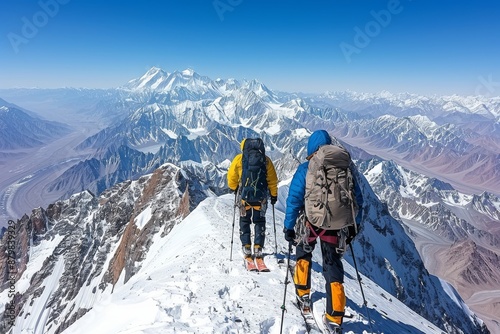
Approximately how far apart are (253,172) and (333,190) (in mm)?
4780

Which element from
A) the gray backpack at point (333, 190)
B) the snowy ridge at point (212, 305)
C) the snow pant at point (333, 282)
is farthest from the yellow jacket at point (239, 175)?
the gray backpack at point (333, 190)

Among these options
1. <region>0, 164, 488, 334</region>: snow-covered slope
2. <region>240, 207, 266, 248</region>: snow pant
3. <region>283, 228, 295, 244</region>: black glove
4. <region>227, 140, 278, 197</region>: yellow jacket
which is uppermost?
<region>227, 140, 278, 197</region>: yellow jacket

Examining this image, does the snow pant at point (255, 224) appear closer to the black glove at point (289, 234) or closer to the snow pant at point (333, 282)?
the black glove at point (289, 234)

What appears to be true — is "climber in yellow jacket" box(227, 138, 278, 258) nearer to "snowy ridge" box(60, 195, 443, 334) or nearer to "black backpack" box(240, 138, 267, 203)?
"black backpack" box(240, 138, 267, 203)

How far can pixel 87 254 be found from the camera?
92.8 metres

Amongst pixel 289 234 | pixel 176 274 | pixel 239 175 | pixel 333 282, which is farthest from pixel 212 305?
pixel 239 175

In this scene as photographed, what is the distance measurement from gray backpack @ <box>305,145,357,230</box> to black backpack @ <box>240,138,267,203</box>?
4.38 metres

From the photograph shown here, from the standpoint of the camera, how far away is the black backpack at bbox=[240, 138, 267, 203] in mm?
11023

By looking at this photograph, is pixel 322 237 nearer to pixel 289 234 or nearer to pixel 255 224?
pixel 289 234

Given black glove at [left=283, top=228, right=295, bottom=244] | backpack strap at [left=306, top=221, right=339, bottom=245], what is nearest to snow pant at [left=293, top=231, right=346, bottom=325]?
backpack strap at [left=306, top=221, right=339, bottom=245]

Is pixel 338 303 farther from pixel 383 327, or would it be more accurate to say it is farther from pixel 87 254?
pixel 87 254

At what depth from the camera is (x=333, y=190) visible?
21.8ft

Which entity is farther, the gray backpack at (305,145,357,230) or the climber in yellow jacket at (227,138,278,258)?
the climber in yellow jacket at (227,138,278,258)

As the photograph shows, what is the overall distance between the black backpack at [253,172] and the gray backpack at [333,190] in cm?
438
